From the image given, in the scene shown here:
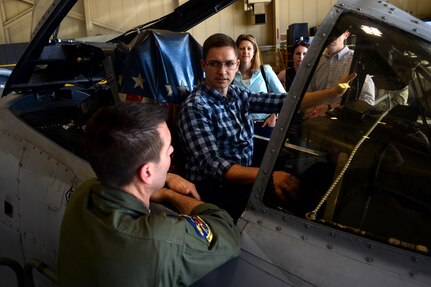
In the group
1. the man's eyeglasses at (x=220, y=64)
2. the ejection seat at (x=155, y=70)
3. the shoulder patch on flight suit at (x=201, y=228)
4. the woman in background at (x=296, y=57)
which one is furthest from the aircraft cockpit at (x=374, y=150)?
the woman in background at (x=296, y=57)

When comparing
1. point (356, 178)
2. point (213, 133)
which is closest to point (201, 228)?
point (356, 178)

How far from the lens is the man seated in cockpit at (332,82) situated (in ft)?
3.96

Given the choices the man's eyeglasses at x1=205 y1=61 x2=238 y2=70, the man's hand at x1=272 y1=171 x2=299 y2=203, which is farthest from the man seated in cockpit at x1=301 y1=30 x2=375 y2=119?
the man's eyeglasses at x1=205 y1=61 x2=238 y2=70

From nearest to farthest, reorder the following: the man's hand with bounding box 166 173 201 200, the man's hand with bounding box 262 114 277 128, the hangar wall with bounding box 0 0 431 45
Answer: the man's hand with bounding box 166 173 201 200 < the man's hand with bounding box 262 114 277 128 < the hangar wall with bounding box 0 0 431 45

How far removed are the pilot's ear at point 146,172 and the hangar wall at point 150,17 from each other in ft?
34.8

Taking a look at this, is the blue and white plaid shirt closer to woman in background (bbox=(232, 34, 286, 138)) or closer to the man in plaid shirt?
the man in plaid shirt

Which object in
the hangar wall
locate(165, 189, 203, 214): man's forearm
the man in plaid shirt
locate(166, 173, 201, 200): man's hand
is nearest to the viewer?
locate(165, 189, 203, 214): man's forearm

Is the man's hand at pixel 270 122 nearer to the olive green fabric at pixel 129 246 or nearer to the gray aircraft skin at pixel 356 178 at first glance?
the gray aircraft skin at pixel 356 178

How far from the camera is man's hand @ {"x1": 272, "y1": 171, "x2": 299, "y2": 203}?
1.18m

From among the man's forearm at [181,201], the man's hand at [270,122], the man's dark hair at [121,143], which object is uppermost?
the man's dark hair at [121,143]

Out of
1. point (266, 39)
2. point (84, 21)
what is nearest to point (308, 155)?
point (266, 39)

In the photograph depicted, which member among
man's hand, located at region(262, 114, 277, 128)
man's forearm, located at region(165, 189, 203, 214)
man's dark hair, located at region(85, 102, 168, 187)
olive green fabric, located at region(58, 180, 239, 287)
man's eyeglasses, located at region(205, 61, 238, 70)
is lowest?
man's hand, located at region(262, 114, 277, 128)

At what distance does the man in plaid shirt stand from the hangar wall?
9.65 m

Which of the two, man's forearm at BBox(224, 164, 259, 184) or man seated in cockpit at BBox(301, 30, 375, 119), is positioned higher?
man seated in cockpit at BBox(301, 30, 375, 119)
